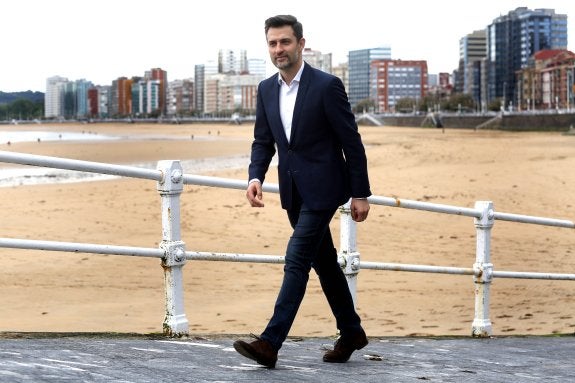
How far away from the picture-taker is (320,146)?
15.0 ft

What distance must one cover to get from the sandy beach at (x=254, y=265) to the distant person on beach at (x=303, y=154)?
529 centimetres

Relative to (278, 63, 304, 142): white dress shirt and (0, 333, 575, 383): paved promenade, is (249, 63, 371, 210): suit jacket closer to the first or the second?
(278, 63, 304, 142): white dress shirt

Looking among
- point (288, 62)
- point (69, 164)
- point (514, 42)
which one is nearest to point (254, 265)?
point (69, 164)

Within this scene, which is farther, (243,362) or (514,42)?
(514,42)

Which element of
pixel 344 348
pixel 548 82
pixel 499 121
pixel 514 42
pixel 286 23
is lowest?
pixel 344 348

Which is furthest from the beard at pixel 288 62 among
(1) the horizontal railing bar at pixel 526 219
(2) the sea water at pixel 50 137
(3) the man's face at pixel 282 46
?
(2) the sea water at pixel 50 137

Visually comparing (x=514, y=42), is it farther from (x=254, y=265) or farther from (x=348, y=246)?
(x=348, y=246)

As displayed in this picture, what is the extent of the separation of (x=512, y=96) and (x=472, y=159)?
420ft

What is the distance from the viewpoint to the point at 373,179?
105ft

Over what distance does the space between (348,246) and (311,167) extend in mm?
1403

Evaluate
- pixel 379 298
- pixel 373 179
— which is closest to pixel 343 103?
pixel 379 298

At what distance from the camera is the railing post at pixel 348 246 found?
5.81 m

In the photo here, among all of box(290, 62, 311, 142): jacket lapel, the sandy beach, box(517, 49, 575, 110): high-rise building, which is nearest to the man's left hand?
box(290, 62, 311, 142): jacket lapel

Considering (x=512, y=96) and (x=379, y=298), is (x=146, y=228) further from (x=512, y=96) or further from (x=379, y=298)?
(x=512, y=96)
